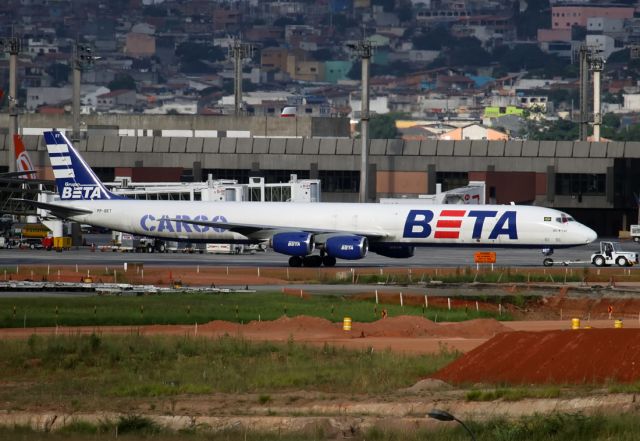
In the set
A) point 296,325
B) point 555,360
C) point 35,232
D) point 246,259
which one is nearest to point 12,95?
point 35,232

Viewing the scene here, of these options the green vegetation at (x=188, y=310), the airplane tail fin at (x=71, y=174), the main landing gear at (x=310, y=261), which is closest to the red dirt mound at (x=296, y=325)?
the green vegetation at (x=188, y=310)

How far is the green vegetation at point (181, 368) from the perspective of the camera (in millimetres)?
47375

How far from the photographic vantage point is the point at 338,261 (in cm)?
9619

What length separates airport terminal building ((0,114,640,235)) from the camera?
5285 inches

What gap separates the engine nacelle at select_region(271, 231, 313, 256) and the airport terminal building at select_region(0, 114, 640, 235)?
48.4 m

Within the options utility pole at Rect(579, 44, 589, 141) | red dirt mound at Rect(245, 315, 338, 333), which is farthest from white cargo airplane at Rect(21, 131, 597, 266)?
utility pole at Rect(579, 44, 589, 141)

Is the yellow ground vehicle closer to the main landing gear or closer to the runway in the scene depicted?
the runway

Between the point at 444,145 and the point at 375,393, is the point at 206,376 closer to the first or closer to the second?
the point at 375,393

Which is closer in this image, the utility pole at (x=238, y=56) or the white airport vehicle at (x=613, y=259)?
the white airport vehicle at (x=613, y=259)

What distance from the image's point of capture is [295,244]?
8662 cm

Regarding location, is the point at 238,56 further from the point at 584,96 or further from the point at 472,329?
the point at 472,329

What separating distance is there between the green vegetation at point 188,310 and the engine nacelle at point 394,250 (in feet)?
55.7

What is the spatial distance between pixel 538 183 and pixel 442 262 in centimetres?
3991

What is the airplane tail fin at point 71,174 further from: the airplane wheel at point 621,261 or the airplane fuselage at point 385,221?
the airplane wheel at point 621,261
